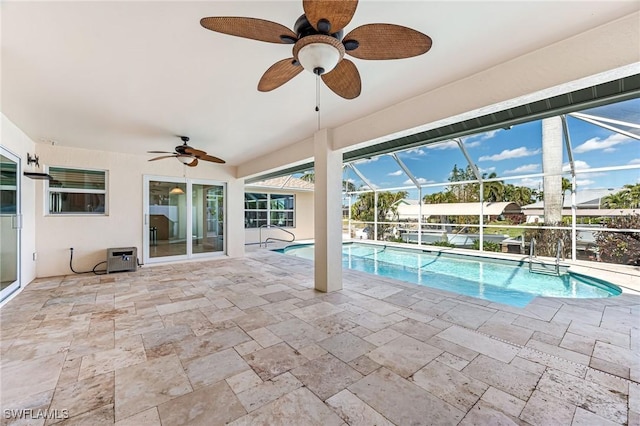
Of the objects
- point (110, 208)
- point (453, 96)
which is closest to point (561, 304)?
point (453, 96)

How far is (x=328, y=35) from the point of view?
1.51 m

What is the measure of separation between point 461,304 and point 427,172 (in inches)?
239

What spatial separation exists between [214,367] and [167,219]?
5443 millimetres

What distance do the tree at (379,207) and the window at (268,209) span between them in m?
2.90

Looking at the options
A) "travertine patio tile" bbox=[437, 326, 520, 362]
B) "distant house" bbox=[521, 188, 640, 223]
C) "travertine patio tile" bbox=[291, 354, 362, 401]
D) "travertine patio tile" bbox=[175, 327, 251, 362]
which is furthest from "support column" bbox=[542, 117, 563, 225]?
"travertine patio tile" bbox=[175, 327, 251, 362]

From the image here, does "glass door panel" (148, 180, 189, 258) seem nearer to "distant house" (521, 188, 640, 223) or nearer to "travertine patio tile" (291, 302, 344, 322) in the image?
"travertine patio tile" (291, 302, 344, 322)

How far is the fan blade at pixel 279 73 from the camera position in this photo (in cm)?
180

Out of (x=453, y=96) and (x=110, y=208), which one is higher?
(x=453, y=96)

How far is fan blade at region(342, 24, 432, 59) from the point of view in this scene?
1422mm

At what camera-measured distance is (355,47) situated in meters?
1.60

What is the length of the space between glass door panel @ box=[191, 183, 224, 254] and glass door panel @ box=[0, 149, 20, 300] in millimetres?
3089

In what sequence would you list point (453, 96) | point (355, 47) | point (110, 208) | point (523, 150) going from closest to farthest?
point (355, 47)
point (453, 96)
point (110, 208)
point (523, 150)

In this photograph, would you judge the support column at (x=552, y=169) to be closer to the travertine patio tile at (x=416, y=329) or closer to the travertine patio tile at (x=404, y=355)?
the travertine patio tile at (x=416, y=329)

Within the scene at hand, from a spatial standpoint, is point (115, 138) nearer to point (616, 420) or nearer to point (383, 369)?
point (383, 369)
